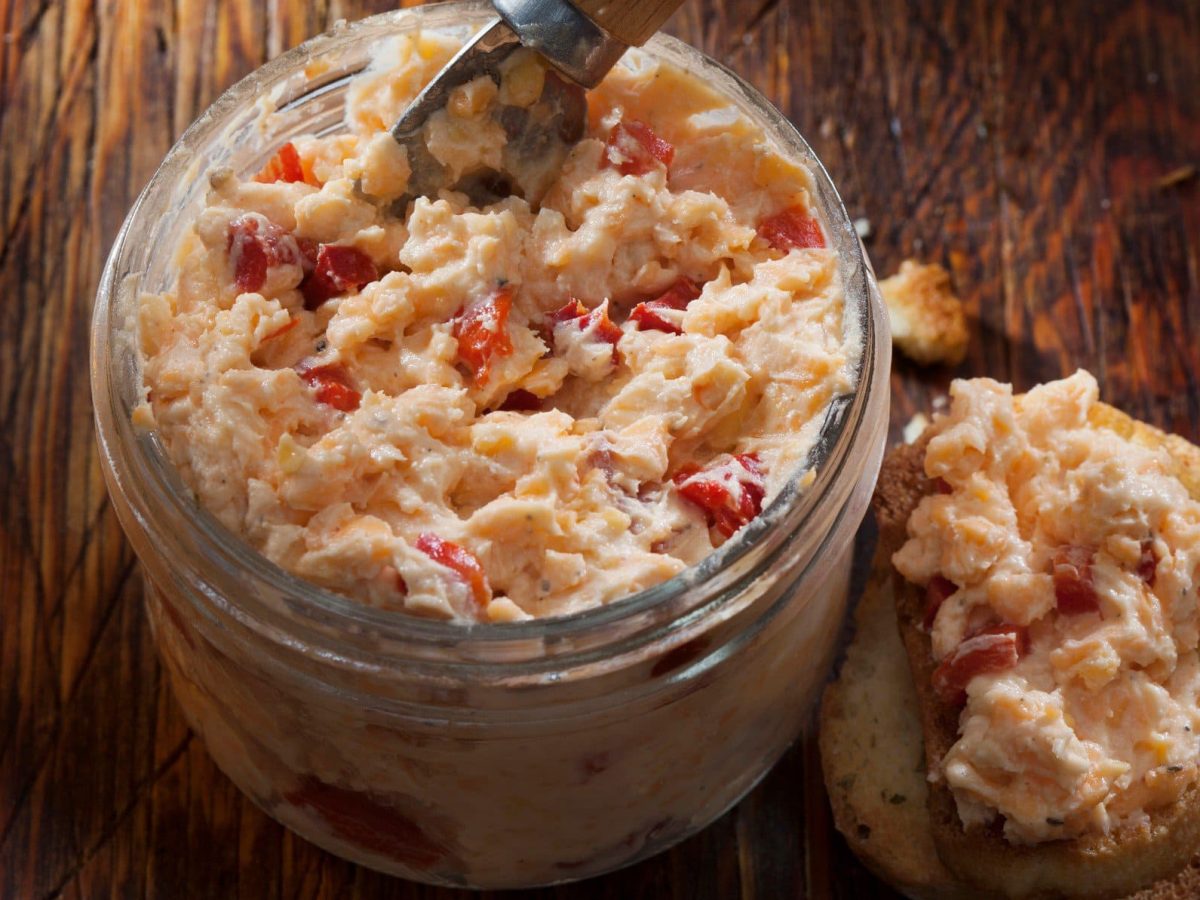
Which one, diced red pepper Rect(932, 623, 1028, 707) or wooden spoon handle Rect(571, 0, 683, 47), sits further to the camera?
diced red pepper Rect(932, 623, 1028, 707)

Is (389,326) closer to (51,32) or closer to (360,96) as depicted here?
(360,96)

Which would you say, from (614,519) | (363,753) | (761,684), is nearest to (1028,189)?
(761,684)

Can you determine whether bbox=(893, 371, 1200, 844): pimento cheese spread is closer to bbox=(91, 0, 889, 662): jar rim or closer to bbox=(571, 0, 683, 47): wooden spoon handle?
bbox=(91, 0, 889, 662): jar rim

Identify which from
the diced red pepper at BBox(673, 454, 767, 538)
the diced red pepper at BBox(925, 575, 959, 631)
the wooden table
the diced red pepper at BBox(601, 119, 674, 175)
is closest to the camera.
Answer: the diced red pepper at BBox(673, 454, 767, 538)

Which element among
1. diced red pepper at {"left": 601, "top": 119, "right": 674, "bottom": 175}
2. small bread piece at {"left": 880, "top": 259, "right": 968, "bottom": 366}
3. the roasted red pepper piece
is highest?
diced red pepper at {"left": 601, "top": 119, "right": 674, "bottom": 175}

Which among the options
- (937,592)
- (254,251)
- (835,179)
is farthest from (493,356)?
(835,179)

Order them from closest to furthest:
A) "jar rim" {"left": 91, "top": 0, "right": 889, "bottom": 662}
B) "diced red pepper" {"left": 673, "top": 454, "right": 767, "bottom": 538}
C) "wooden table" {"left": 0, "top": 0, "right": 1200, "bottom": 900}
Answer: "jar rim" {"left": 91, "top": 0, "right": 889, "bottom": 662} → "diced red pepper" {"left": 673, "top": 454, "right": 767, "bottom": 538} → "wooden table" {"left": 0, "top": 0, "right": 1200, "bottom": 900}

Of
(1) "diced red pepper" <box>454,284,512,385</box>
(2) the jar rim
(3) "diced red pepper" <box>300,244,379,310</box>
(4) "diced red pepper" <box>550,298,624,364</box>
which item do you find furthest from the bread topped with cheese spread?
(3) "diced red pepper" <box>300,244,379,310</box>
